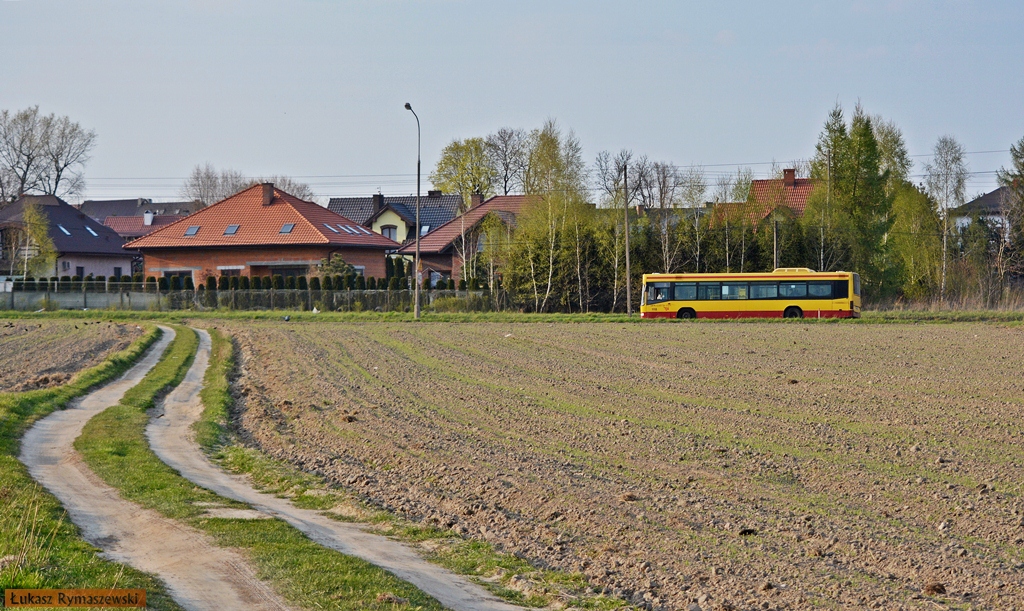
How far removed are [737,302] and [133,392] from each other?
3484 cm

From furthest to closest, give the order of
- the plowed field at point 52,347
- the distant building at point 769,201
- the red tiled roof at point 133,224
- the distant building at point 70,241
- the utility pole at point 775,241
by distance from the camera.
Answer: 1. the red tiled roof at point 133,224
2. the distant building at point 70,241
3. the distant building at point 769,201
4. the utility pole at point 775,241
5. the plowed field at point 52,347

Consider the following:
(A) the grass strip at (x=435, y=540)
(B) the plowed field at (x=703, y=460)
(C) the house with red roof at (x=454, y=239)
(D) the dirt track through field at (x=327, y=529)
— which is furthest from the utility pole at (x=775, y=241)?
(A) the grass strip at (x=435, y=540)

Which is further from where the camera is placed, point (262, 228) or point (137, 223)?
point (137, 223)

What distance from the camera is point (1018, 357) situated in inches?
1058

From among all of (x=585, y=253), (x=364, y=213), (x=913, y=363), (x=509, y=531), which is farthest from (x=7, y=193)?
(x=509, y=531)

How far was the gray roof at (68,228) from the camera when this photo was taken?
8231 cm

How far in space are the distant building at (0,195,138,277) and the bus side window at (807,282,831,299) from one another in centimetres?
5504

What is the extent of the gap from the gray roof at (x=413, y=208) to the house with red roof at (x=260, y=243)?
46.7 ft

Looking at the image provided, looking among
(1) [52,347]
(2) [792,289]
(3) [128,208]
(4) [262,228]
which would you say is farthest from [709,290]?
(3) [128,208]

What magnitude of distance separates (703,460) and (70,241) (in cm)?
7962

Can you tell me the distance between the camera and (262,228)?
68.9 metres

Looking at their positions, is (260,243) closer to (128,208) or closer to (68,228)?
(68,228)

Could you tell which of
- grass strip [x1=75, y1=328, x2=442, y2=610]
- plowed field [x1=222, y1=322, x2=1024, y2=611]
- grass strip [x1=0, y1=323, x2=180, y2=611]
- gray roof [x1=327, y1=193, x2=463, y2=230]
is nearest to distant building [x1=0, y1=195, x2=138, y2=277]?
gray roof [x1=327, y1=193, x2=463, y2=230]

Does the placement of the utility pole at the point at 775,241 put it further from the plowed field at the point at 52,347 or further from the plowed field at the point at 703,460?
the plowed field at the point at 52,347
